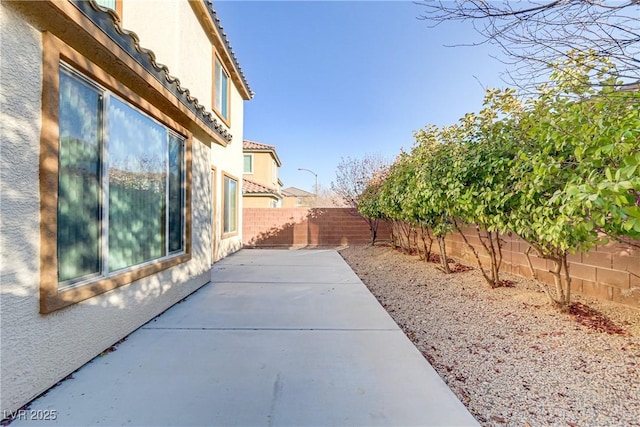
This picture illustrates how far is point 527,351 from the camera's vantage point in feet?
11.1

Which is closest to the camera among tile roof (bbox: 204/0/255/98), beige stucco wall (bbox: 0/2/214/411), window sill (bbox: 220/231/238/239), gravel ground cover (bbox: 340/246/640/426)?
beige stucco wall (bbox: 0/2/214/411)

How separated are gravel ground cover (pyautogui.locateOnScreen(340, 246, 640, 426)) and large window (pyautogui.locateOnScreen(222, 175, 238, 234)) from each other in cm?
663

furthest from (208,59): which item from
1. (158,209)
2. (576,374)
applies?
(576,374)

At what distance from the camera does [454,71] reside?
187 inches

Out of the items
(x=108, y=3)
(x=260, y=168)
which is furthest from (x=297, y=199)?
(x=108, y=3)

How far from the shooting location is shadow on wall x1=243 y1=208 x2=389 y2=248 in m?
14.9

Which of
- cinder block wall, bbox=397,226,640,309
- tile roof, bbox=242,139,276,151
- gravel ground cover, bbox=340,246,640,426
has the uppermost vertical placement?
tile roof, bbox=242,139,276,151

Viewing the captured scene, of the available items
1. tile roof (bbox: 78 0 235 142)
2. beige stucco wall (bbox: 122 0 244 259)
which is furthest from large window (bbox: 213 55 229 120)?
tile roof (bbox: 78 0 235 142)

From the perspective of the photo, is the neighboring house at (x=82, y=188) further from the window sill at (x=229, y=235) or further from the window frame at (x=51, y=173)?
the window sill at (x=229, y=235)

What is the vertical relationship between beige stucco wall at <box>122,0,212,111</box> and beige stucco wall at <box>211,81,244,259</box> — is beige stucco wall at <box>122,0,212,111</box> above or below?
above

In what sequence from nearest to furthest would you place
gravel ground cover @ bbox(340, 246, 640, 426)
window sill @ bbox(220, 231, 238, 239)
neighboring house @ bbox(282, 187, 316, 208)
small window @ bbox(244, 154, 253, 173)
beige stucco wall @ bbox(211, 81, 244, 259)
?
gravel ground cover @ bbox(340, 246, 640, 426)
beige stucco wall @ bbox(211, 81, 244, 259)
window sill @ bbox(220, 231, 238, 239)
small window @ bbox(244, 154, 253, 173)
neighboring house @ bbox(282, 187, 316, 208)

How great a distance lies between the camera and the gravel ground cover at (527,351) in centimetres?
243

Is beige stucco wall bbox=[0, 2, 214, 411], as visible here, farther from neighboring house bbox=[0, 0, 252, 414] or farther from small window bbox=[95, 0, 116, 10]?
small window bbox=[95, 0, 116, 10]

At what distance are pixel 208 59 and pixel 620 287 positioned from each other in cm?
1076
